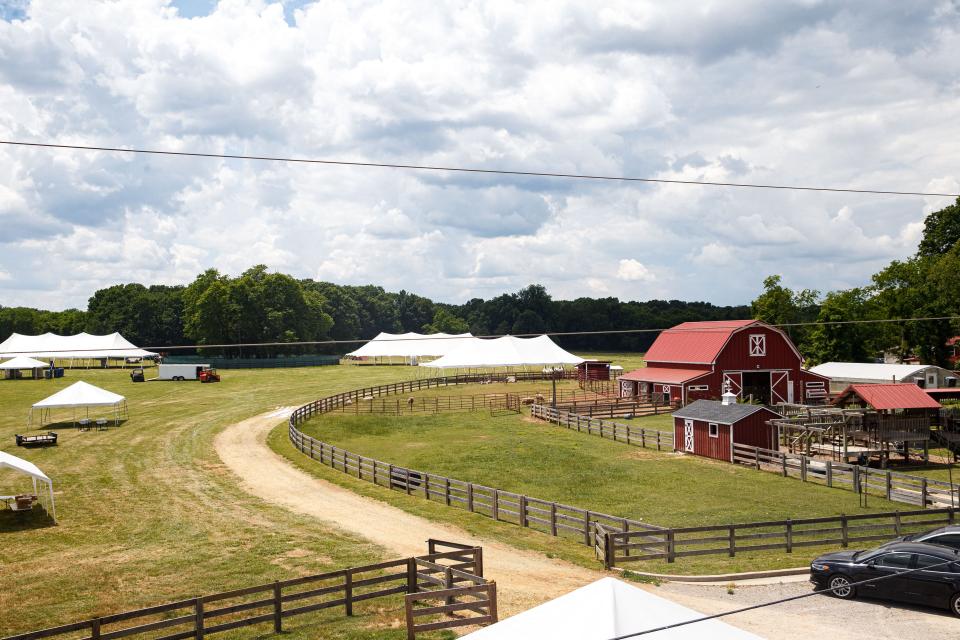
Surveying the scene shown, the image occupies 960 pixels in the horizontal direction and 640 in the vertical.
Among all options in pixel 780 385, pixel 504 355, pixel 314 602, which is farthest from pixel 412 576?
pixel 780 385

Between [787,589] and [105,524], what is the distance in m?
19.4

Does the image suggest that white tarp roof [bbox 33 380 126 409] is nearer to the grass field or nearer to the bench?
the grass field

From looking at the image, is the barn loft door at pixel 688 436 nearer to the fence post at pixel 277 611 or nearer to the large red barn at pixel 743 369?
the large red barn at pixel 743 369

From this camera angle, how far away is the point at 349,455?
103ft

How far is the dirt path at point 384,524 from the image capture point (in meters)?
16.1

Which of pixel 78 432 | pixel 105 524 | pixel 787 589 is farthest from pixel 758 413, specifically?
pixel 78 432

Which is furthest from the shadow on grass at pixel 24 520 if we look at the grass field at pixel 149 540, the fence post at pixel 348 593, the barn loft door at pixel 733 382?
the barn loft door at pixel 733 382

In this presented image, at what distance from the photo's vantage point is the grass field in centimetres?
1591

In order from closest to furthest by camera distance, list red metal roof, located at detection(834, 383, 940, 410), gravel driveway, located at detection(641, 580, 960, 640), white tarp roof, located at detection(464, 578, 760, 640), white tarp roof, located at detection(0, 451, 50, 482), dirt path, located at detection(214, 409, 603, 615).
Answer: white tarp roof, located at detection(464, 578, 760, 640), gravel driveway, located at detection(641, 580, 960, 640), dirt path, located at detection(214, 409, 603, 615), white tarp roof, located at detection(0, 451, 50, 482), red metal roof, located at detection(834, 383, 940, 410)

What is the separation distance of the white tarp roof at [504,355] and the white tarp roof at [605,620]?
134ft

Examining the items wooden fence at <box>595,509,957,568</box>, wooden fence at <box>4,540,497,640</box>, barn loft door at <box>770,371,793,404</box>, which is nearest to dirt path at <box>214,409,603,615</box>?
wooden fence at <box>4,540,497,640</box>

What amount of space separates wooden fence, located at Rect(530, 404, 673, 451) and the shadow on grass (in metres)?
24.2

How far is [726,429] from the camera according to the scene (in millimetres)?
32062

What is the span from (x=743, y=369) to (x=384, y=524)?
3420cm
